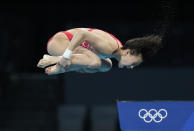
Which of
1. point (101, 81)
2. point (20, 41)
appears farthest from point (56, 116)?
point (20, 41)

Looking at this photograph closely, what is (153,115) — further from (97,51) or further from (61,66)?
(61,66)

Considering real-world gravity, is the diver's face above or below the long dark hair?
below

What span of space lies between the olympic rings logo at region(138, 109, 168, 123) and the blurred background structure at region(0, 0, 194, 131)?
273 centimetres

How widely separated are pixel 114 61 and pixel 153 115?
8.92 feet

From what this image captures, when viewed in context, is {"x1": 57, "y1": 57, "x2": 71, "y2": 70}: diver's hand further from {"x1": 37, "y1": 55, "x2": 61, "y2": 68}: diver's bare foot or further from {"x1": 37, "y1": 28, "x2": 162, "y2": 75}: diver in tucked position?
{"x1": 37, "y1": 55, "x2": 61, "y2": 68}: diver's bare foot

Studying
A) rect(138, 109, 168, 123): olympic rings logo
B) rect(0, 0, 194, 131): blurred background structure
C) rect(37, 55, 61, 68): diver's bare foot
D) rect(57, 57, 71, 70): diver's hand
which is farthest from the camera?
rect(0, 0, 194, 131): blurred background structure

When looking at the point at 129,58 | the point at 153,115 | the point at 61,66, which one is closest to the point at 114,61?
the point at 153,115

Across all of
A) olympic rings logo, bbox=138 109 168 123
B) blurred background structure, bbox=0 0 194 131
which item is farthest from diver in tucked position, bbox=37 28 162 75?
blurred background structure, bbox=0 0 194 131

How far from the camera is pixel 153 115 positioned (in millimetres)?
5363

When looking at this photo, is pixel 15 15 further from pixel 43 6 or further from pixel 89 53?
pixel 89 53

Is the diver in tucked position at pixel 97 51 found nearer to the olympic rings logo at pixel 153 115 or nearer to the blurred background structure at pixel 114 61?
the olympic rings logo at pixel 153 115

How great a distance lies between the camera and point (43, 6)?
798cm

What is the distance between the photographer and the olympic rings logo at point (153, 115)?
5352 mm

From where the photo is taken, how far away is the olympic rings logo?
5352 millimetres
